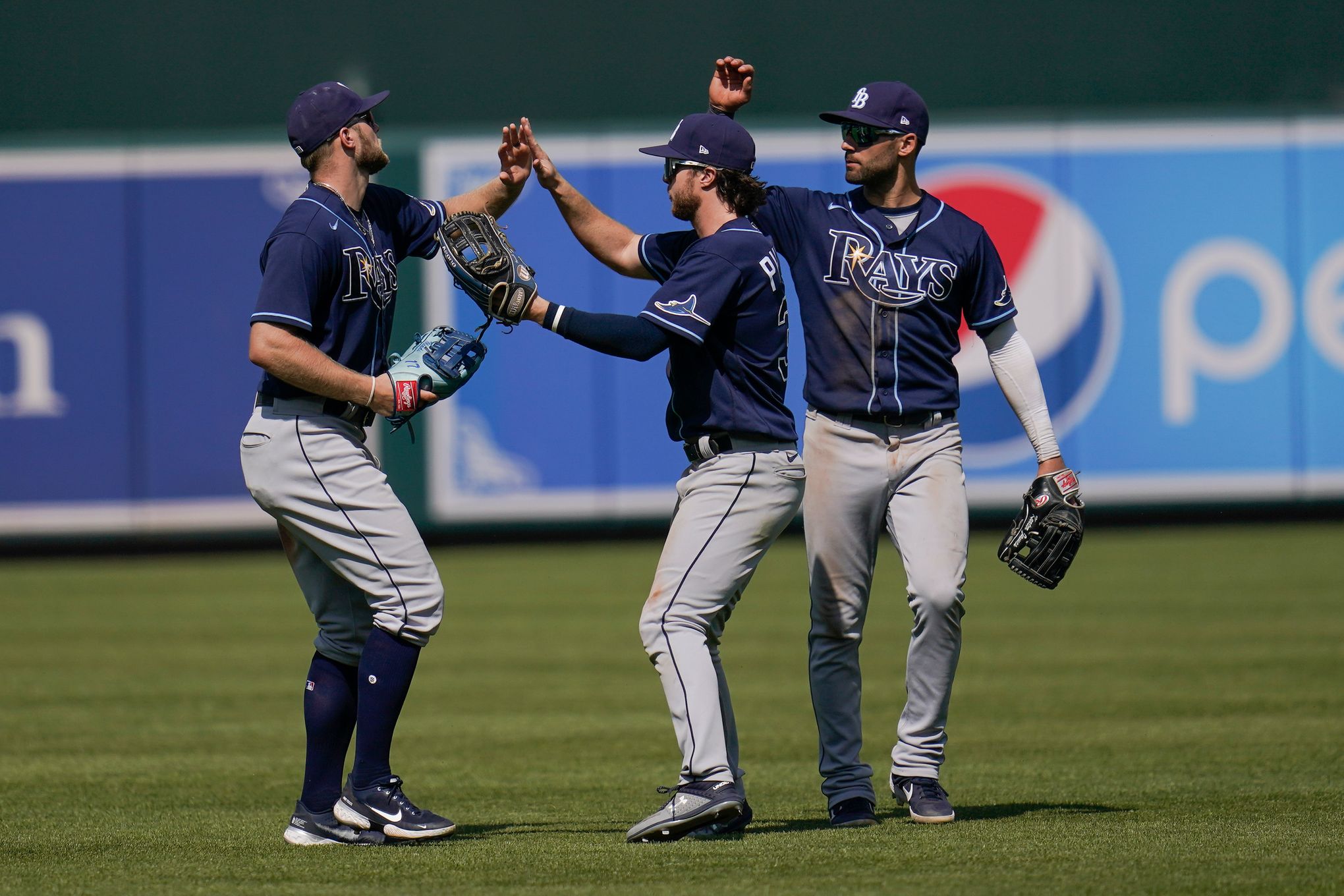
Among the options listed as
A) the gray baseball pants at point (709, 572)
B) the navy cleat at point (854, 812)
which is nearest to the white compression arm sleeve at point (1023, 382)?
the gray baseball pants at point (709, 572)

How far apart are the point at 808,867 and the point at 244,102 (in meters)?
13.1

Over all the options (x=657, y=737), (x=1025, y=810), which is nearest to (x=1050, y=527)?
(x=1025, y=810)

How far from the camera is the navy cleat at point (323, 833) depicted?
4.77m

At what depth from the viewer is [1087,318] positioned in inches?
552

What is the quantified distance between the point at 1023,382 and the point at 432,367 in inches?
71.1

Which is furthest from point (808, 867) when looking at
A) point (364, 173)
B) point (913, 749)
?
point (364, 173)

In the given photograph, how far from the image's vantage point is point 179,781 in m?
5.94

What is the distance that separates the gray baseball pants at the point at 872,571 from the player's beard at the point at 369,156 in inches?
58.2

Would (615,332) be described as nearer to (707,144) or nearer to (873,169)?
(707,144)

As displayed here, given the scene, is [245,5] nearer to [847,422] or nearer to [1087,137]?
[1087,137]

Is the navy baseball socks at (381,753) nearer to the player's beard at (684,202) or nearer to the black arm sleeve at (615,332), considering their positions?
the black arm sleeve at (615,332)

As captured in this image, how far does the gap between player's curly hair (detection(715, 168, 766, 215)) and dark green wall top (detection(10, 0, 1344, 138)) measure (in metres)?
10.9

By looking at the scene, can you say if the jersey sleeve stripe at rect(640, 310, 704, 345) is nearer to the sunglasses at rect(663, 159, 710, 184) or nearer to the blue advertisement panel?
the sunglasses at rect(663, 159, 710, 184)

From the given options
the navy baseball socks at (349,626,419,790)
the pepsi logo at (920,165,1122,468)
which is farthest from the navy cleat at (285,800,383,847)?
the pepsi logo at (920,165,1122,468)
